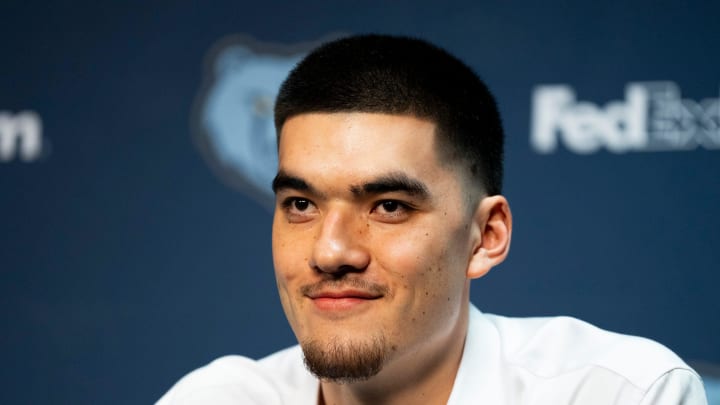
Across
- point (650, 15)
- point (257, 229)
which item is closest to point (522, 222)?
point (650, 15)

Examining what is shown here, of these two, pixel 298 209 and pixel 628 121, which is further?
pixel 628 121

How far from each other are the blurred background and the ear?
0.92 metres

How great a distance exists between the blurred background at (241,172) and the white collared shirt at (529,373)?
77 cm

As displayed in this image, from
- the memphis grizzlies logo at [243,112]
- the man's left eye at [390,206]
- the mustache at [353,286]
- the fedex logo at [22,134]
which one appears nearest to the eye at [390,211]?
the man's left eye at [390,206]

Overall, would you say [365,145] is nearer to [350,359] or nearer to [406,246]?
[406,246]

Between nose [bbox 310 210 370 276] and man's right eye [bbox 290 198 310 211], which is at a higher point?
man's right eye [bbox 290 198 310 211]

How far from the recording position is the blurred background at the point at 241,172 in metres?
2.36

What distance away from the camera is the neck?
58.1 inches

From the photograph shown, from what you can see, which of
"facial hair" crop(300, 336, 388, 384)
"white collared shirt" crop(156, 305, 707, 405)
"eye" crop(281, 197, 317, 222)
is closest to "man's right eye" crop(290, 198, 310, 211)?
"eye" crop(281, 197, 317, 222)

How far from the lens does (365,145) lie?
4.56 feet

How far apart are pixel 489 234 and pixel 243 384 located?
1.98 feet

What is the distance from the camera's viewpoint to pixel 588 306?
7.91 ft

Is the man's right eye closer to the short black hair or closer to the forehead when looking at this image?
the forehead

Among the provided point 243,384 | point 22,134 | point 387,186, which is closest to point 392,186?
point 387,186
